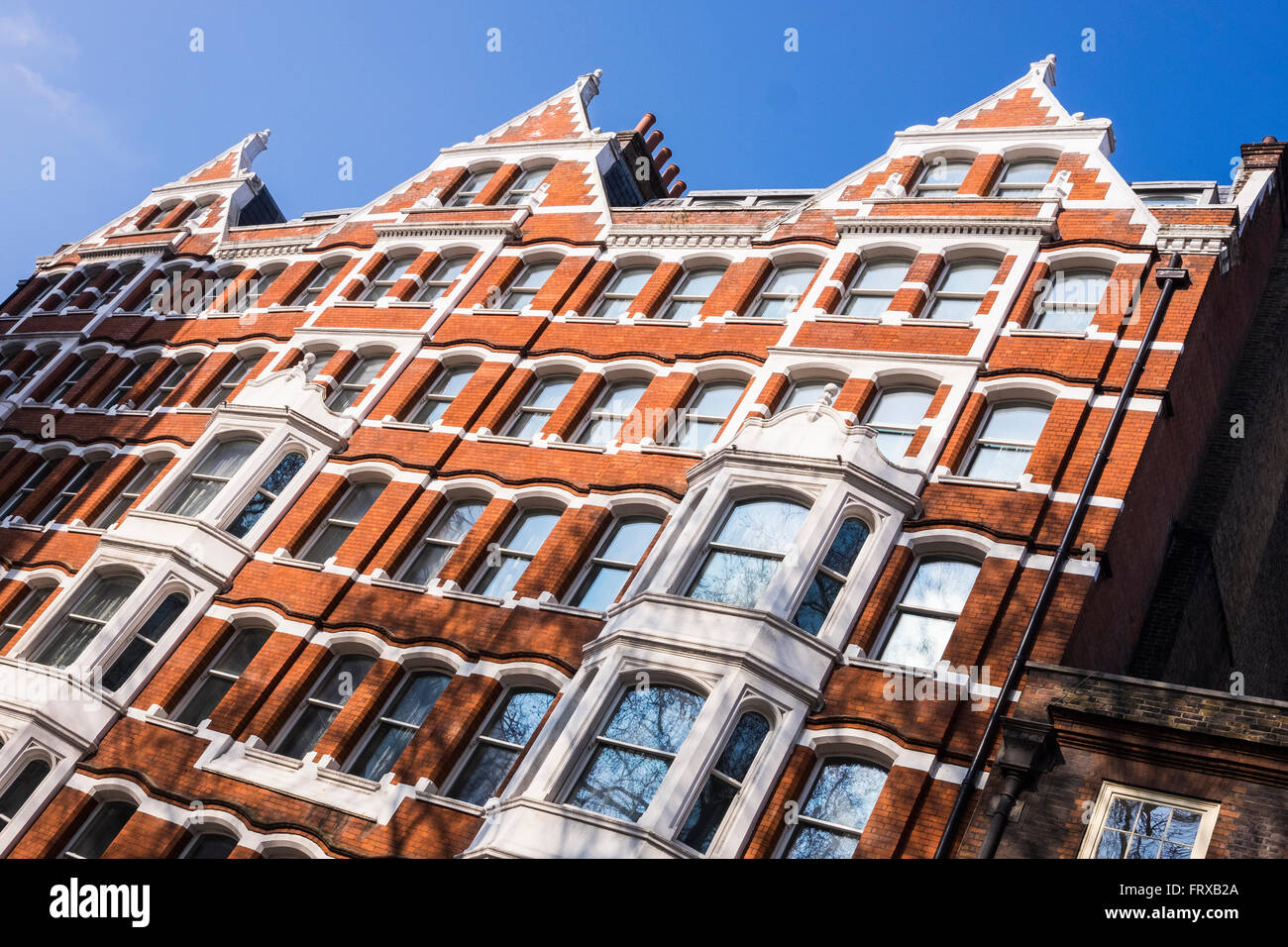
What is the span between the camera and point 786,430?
22969 mm

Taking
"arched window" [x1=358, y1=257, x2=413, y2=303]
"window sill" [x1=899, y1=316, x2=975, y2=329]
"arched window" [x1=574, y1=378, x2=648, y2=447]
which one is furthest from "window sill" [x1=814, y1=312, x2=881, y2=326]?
"arched window" [x1=358, y1=257, x2=413, y2=303]

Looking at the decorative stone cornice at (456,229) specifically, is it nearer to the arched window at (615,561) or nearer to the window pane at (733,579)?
the arched window at (615,561)

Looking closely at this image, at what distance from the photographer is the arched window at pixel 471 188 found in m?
35.0

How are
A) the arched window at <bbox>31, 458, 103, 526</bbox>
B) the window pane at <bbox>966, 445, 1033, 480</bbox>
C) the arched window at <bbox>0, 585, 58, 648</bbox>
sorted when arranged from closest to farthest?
the window pane at <bbox>966, 445, 1033, 480</bbox> → the arched window at <bbox>0, 585, 58, 648</bbox> → the arched window at <bbox>31, 458, 103, 526</bbox>

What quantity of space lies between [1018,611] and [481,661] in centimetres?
942

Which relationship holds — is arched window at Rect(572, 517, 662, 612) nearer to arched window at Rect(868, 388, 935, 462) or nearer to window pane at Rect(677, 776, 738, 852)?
arched window at Rect(868, 388, 935, 462)

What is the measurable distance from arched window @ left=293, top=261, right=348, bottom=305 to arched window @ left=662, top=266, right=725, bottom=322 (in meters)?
10.7

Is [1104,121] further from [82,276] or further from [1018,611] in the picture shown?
[82,276]

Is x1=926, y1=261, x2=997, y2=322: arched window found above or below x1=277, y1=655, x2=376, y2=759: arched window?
above

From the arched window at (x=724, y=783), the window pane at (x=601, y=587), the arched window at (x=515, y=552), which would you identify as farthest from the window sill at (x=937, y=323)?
the arched window at (x=724, y=783)

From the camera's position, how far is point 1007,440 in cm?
2264

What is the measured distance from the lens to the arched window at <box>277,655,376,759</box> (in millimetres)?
23938

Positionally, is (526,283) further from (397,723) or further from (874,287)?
(397,723)
